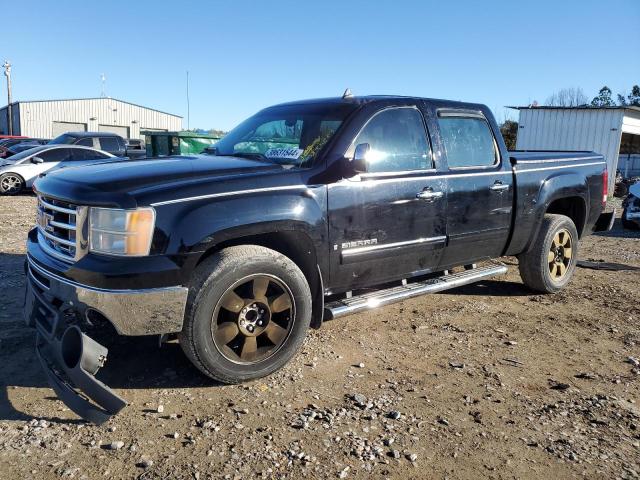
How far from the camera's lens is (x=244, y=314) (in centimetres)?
344

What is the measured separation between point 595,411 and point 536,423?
0.45m

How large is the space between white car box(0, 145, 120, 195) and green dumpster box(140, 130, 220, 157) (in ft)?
5.21

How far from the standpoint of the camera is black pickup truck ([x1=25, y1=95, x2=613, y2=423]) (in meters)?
3.08

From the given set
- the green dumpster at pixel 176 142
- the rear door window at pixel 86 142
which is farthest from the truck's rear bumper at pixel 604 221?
the rear door window at pixel 86 142

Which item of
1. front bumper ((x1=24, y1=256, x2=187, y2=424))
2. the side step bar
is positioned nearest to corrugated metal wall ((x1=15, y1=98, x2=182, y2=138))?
the side step bar

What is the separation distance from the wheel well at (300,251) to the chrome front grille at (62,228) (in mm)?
897

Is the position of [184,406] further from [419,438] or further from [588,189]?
[588,189]

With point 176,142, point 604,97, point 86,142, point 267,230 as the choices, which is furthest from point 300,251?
point 604,97

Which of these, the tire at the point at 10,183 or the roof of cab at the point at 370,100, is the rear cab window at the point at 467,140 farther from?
the tire at the point at 10,183

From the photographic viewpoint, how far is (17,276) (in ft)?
19.3

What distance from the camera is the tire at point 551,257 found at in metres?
5.54

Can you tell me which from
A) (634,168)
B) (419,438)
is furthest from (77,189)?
(634,168)

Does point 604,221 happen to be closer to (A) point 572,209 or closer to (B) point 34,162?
(A) point 572,209

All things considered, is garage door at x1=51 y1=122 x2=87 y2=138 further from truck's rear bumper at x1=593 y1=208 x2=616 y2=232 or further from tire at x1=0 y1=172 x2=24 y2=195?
truck's rear bumper at x1=593 y1=208 x2=616 y2=232
